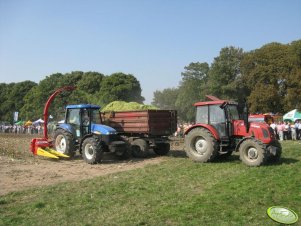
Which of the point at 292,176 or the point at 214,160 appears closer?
the point at 292,176

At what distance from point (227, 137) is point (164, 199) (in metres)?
5.42

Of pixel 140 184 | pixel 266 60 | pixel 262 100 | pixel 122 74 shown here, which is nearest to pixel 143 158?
pixel 140 184

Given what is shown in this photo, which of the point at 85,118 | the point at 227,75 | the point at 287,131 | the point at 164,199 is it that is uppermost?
the point at 227,75

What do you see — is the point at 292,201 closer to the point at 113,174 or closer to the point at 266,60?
the point at 113,174

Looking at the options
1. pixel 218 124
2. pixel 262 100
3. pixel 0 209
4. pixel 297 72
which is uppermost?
pixel 297 72

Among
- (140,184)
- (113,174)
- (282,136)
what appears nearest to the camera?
(140,184)

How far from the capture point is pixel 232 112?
12297mm

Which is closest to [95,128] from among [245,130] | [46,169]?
[46,169]

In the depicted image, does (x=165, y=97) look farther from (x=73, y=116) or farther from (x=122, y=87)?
(x=73, y=116)

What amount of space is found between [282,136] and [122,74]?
32814 mm

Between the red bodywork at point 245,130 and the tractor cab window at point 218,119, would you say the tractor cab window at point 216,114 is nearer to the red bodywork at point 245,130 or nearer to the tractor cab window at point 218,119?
the tractor cab window at point 218,119

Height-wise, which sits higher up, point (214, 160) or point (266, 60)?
point (266, 60)

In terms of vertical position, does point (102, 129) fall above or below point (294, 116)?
below

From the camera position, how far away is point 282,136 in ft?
78.6
